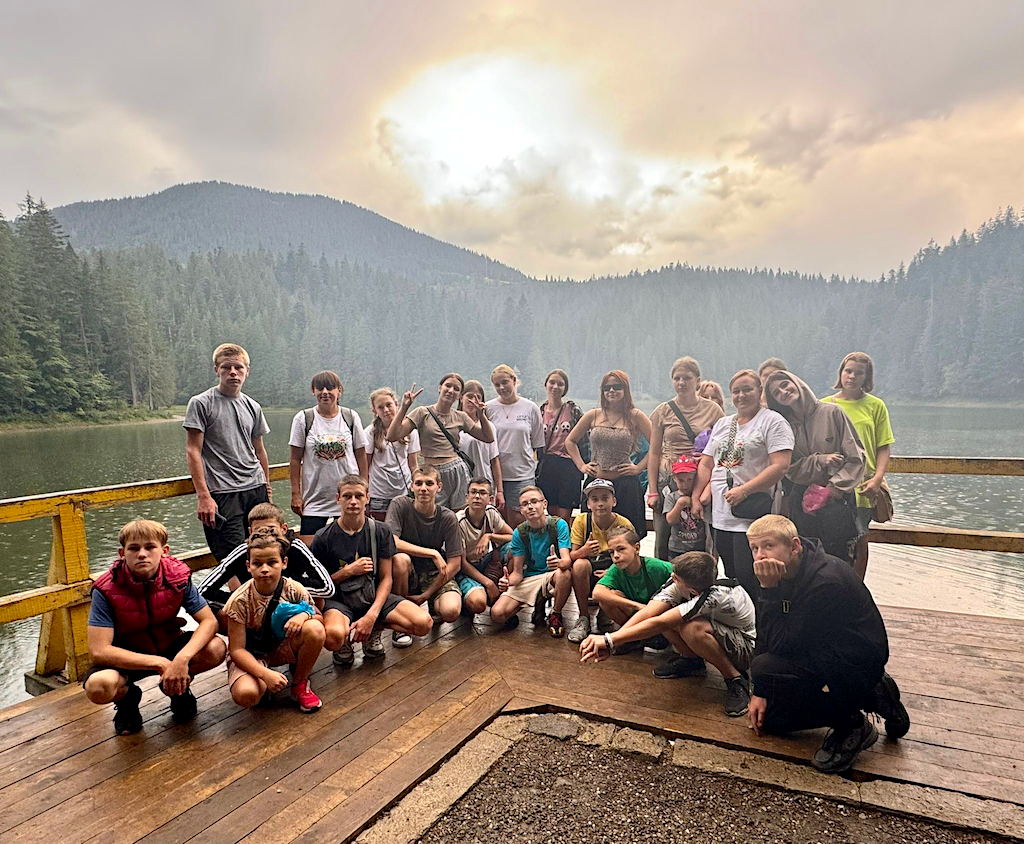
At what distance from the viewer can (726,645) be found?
354 centimetres

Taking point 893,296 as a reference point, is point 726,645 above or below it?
below

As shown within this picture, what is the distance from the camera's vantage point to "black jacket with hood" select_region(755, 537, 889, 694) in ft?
9.72

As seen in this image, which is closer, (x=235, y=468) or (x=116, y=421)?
(x=235, y=468)

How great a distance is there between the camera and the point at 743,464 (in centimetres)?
406

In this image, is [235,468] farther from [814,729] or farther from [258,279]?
[258,279]

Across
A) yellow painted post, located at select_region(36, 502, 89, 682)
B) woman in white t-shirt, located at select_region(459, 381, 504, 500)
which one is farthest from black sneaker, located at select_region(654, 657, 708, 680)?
yellow painted post, located at select_region(36, 502, 89, 682)

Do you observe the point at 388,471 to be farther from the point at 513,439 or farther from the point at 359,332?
the point at 359,332

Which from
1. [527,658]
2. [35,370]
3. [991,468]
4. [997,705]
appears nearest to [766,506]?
[997,705]

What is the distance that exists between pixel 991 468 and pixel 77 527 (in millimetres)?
6702

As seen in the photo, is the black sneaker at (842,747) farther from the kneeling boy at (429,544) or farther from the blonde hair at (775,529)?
the kneeling boy at (429,544)

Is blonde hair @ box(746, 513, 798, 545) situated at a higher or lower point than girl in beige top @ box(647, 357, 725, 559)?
lower

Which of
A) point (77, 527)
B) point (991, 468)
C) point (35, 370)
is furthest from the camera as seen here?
point (35, 370)

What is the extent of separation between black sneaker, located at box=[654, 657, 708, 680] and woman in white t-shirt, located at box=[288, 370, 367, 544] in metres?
2.55

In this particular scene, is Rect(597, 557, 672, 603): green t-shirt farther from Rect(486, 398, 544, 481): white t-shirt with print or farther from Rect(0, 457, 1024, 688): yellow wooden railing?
Rect(0, 457, 1024, 688): yellow wooden railing
